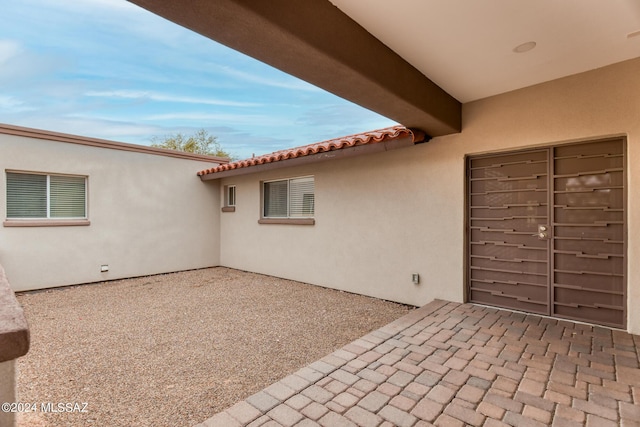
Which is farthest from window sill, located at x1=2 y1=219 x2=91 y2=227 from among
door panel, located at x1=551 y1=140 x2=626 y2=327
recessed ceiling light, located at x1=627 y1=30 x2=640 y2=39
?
recessed ceiling light, located at x1=627 y1=30 x2=640 y2=39

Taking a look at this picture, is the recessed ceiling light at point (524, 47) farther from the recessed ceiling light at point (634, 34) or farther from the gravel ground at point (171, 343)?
the gravel ground at point (171, 343)

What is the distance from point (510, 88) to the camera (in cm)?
431

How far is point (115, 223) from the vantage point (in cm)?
761

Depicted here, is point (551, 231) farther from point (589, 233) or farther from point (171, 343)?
point (171, 343)

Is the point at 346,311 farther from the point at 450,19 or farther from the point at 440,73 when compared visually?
the point at 450,19

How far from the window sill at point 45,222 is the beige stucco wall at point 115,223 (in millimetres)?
82

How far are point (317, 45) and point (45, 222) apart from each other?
7320mm

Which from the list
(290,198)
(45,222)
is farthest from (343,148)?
(45,222)

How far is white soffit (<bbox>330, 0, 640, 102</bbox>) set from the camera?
2.63 metres

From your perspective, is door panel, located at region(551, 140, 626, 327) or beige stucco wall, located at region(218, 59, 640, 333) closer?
beige stucco wall, located at region(218, 59, 640, 333)

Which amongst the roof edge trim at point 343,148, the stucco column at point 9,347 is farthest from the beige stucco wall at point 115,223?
the stucco column at point 9,347

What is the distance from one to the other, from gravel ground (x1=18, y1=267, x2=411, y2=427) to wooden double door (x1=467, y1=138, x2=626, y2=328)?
1.68 m

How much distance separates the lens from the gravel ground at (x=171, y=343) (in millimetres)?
2650

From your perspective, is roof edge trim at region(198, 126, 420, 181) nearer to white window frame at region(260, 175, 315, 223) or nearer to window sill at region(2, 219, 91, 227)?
white window frame at region(260, 175, 315, 223)
